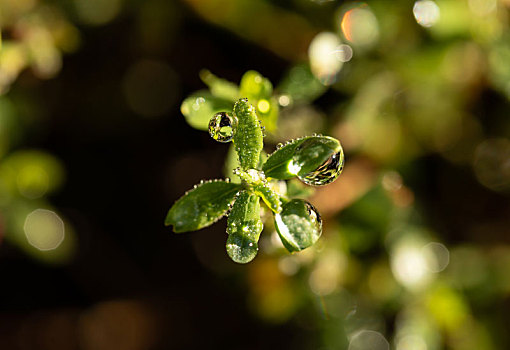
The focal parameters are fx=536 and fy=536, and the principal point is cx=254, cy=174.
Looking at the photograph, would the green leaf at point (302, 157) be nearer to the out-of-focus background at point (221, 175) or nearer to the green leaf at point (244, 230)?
the green leaf at point (244, 230)

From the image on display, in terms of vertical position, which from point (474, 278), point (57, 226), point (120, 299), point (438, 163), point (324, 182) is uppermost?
point (324, 182)

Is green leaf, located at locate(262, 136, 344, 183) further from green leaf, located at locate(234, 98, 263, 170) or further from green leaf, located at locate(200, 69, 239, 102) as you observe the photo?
green leaf, located at locate(200, 69, 239, 102)

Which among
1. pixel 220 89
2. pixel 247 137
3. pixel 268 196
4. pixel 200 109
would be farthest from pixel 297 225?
pixel 220 89

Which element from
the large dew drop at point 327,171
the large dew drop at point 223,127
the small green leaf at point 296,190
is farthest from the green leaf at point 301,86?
the large dew drop at point 327,171

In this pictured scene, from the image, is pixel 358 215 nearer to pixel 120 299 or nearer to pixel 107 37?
pixel 120 299

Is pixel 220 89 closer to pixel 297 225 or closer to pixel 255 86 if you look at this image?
pixel 255 86

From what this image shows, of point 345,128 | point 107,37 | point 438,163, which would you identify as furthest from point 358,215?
point 107,37
